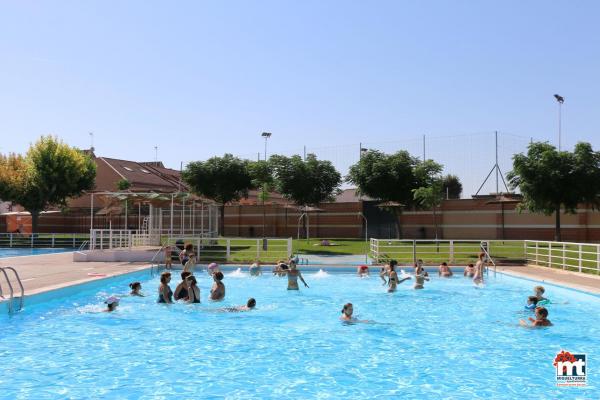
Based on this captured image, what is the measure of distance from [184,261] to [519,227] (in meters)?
26.3

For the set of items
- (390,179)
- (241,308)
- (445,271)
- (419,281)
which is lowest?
(241,308)

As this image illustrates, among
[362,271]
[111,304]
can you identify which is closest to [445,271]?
[362,271]

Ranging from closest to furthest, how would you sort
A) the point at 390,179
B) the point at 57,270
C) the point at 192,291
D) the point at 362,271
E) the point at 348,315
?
the point at 348,315 < the point at 192,291 < the point at 57,270 < the point at 362,271 < the point at 390,179

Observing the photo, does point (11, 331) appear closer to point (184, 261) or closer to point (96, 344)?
point (96, 344)

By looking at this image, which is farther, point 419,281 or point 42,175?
point 42,175

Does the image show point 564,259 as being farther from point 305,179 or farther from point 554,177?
point 305,179

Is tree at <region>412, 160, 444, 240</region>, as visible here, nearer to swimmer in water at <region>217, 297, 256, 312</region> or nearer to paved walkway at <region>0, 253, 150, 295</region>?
paved walkway at <region>0, 253, 150, 295</region>

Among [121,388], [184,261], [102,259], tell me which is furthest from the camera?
[102,259]

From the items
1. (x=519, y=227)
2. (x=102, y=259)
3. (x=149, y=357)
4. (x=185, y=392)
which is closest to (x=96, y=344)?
(x=149, y=357)

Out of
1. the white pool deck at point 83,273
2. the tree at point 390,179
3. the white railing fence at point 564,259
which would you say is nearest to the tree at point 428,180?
the tree at point 390,179

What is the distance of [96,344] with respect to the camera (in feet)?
33.4

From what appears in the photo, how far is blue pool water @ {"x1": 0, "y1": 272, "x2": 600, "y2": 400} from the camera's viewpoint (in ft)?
25.1

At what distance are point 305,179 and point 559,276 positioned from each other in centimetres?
2301

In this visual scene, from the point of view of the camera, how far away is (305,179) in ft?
128
